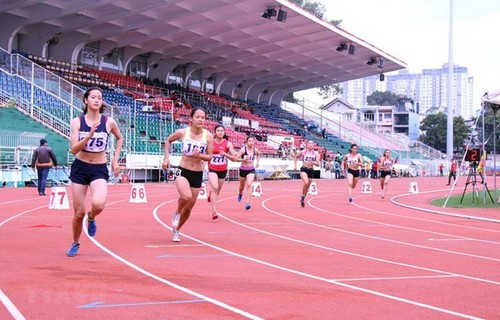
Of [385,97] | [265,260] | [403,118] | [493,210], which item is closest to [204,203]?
[493,210]

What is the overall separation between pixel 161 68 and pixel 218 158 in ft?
144

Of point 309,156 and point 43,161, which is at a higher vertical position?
point 309,156

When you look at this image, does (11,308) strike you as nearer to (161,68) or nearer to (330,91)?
(161,68)

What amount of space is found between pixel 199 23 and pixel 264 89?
2849 cm

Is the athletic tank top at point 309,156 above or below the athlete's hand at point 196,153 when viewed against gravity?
above

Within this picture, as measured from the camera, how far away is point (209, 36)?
50.1 meters

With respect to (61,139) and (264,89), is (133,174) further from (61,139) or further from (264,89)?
(264,89)

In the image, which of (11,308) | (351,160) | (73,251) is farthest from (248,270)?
(351,160)

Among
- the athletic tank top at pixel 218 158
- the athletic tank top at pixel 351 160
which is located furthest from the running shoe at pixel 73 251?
the athletic tank top at pixel 351 160

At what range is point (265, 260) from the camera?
28.9 ft

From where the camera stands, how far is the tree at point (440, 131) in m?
103

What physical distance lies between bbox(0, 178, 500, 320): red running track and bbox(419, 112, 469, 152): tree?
91.5 meters

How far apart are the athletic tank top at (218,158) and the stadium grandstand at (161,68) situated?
1623 centimetres

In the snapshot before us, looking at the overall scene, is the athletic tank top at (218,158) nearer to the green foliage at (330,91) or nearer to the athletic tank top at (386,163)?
the athletic tank top at (386,163)
